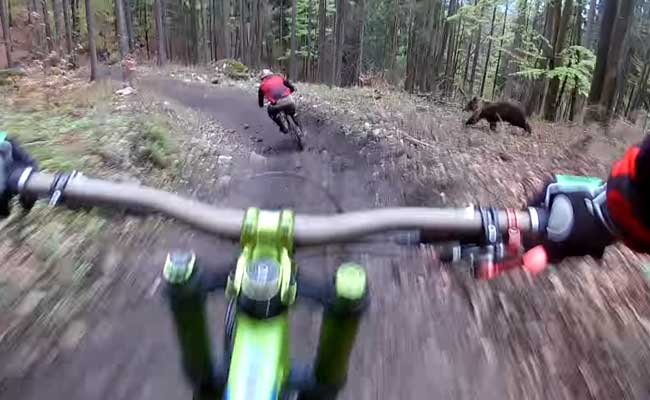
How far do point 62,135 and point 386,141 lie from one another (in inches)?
245

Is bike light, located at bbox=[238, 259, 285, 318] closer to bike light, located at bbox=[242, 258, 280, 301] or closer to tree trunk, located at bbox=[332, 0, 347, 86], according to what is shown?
bike light, located at bbox=[242, 258, 280, 301]

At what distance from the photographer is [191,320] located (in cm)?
178

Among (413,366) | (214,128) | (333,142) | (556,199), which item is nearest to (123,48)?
(214,128)

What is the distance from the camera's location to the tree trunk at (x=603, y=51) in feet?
36.8

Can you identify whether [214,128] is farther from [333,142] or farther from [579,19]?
[579,19]

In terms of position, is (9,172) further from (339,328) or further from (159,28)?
(159,28)

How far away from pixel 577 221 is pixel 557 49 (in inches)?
613

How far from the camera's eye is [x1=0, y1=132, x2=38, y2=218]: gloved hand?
6.28 feet

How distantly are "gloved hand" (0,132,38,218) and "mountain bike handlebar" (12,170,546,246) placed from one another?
0.68ft

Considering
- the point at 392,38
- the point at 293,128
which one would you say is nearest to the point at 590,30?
the point at 392,38

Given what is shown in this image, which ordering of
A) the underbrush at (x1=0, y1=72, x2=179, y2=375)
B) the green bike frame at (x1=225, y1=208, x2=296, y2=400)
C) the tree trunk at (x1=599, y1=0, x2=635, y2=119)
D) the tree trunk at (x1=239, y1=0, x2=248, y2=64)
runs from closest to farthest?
1. the green bike frame at (x1=225, y1=208, x2=296, y2=400)
2. the underbrush at (x1=0, y1=72, x2=179, y2=375)
3. the tree trunk at (x1=599, y1=0, x2=635, y2=119)
4. the tree trunk at (x1=239, y1=0, x2=248, y2=64)

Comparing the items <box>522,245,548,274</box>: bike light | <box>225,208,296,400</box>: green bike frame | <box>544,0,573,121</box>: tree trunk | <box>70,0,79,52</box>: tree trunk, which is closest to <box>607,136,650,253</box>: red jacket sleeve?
<box>522,245,548,274</box>: bike light

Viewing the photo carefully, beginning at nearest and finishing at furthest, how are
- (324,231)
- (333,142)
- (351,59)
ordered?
1. (324,231)
2. (333,142)
3. (351,59)

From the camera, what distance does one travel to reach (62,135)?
8289mm
